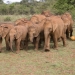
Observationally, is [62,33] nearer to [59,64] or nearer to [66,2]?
[59,64]

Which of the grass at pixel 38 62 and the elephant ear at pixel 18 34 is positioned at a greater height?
the elephant ear at pixel 18 34

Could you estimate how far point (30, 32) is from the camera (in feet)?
32.7

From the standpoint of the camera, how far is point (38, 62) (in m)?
8.18

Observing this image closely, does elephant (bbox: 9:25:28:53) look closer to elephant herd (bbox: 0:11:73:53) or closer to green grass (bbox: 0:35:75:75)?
elephant herd (bbox: 0:11:73:53)

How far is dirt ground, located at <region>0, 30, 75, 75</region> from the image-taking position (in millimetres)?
7129

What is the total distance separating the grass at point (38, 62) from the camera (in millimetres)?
7129

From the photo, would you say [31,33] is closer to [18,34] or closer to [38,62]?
[18,34]

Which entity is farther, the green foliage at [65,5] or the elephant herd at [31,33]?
the green foliage at [65,5]

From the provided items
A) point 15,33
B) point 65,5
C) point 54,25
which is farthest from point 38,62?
point 65,5

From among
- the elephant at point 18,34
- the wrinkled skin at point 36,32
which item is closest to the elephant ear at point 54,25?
the wrinkled skin at point 36,32

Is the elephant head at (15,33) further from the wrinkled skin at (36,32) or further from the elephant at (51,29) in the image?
the elephant at (51,29)

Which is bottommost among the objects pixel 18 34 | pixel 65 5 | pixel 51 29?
pixel 18 34

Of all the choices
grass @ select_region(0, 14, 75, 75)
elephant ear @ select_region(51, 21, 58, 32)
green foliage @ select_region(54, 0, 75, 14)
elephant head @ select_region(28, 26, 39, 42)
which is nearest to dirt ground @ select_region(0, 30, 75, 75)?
grass @ select_region(0, 14, 75, 75)

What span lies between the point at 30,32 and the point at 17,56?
4.34 feet
